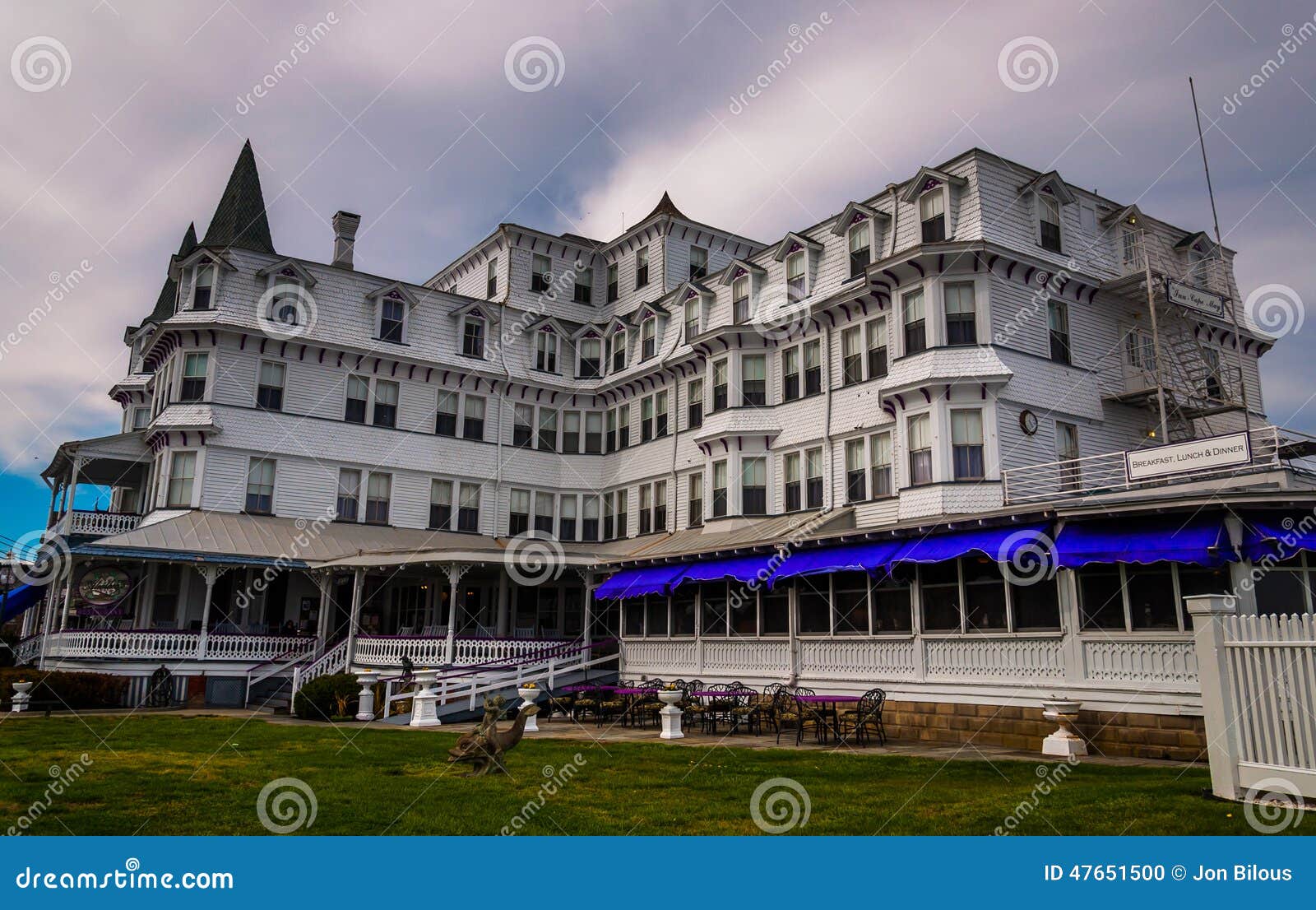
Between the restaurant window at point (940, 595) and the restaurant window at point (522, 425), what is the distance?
20.5 meters

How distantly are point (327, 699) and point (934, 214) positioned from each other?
2002cm

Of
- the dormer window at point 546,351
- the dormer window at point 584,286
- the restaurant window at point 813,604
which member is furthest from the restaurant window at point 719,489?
the dormer window at point 584,286

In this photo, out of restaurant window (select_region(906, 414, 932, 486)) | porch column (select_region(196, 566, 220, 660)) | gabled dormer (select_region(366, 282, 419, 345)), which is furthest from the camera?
gabled dormer (select_region(366, 282, 419, 345))

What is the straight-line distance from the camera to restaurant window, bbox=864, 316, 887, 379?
2611cm

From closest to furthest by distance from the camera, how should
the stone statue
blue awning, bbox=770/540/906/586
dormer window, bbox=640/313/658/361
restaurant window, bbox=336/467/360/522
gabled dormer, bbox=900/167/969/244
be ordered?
1. the stone statue
2. blue awning, bbox=770/540/906/586
3. gabled dormer, bbox=900/167/969/244
4. restaurant window, bbox=336/467/360/522
5. dormer window, bbox=640/313/658/361

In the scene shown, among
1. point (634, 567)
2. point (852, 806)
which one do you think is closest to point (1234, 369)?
point (634, 567)

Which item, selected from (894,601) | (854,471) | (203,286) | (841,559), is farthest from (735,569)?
(203,286)

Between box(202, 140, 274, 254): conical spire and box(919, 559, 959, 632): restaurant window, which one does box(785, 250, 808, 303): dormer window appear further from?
box(202, 140, 274, 254): conical spire

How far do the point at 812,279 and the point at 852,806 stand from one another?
2054cm

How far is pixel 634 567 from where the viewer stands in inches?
1141

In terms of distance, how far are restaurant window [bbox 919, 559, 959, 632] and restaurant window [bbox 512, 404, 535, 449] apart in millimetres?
20466

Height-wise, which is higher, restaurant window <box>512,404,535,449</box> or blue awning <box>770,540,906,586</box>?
restaurant window <box>512,404,535,449</box>

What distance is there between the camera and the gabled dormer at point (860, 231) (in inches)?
1057

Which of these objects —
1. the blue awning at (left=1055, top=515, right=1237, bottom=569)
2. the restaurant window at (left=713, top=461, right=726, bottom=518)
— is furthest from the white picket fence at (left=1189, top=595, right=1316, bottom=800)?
the restaurant window at (left=713, top=461, right=726, bottom=518)
